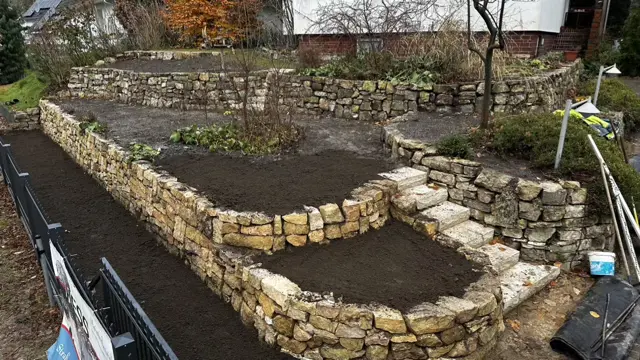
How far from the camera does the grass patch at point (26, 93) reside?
1335cm

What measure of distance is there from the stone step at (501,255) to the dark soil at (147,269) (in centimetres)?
250

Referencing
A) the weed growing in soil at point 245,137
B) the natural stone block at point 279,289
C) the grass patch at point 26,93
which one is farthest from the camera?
the grass patch at point 26,93

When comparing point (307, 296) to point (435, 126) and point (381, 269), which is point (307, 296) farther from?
point (435, 126)

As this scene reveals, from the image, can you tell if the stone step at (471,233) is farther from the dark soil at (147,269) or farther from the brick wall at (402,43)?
the brick wall at (402,43)

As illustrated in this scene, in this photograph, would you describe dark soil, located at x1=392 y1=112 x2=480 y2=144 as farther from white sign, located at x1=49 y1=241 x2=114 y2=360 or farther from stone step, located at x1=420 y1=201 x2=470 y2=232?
white sign, located at x1=49 y1=241 x2=114 y2=360

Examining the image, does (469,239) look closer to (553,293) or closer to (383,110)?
(553,293)

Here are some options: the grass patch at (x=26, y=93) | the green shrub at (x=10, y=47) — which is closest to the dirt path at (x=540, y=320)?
the grass patch at (x=26, y=93)

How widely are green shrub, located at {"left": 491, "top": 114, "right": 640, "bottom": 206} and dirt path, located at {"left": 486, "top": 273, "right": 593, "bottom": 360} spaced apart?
1.01 meters

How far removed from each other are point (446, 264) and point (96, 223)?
4.96 meters

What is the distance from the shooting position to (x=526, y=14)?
1038cm

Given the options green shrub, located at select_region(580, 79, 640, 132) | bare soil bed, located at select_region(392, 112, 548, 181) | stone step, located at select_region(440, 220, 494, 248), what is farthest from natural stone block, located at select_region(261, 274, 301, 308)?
green shrub, located at select_region(580, 79, 640, 132)

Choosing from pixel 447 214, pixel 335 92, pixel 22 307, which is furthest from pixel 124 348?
pixel 335 92

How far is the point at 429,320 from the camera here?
328 cm

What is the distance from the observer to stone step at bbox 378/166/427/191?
17.2ft
